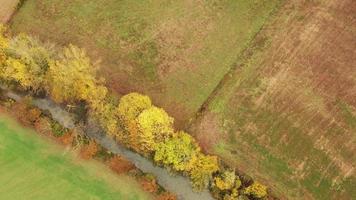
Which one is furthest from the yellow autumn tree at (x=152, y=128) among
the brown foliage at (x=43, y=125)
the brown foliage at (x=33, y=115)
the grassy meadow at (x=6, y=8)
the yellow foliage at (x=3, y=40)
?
the grassy meadow at (x=6, y=8)

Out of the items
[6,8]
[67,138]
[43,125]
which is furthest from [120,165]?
[6,8]

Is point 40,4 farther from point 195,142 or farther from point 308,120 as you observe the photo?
point 308,120

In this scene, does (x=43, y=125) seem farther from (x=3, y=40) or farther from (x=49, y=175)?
(x=3, y=40)

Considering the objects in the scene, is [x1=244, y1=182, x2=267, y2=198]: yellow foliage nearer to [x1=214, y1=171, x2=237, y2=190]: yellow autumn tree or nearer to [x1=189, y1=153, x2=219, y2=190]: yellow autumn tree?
[x1=214, y1=171, x2=237, y2=190]: yellow autumn tree

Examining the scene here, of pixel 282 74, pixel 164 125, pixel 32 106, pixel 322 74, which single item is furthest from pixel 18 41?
pixel 322 74

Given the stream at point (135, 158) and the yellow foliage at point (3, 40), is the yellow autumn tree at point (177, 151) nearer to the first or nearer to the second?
the stream at point (135, 158)

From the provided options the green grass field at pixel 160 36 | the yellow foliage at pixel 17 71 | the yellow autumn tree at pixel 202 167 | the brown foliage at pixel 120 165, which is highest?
the green grass field at pixel 160 36
